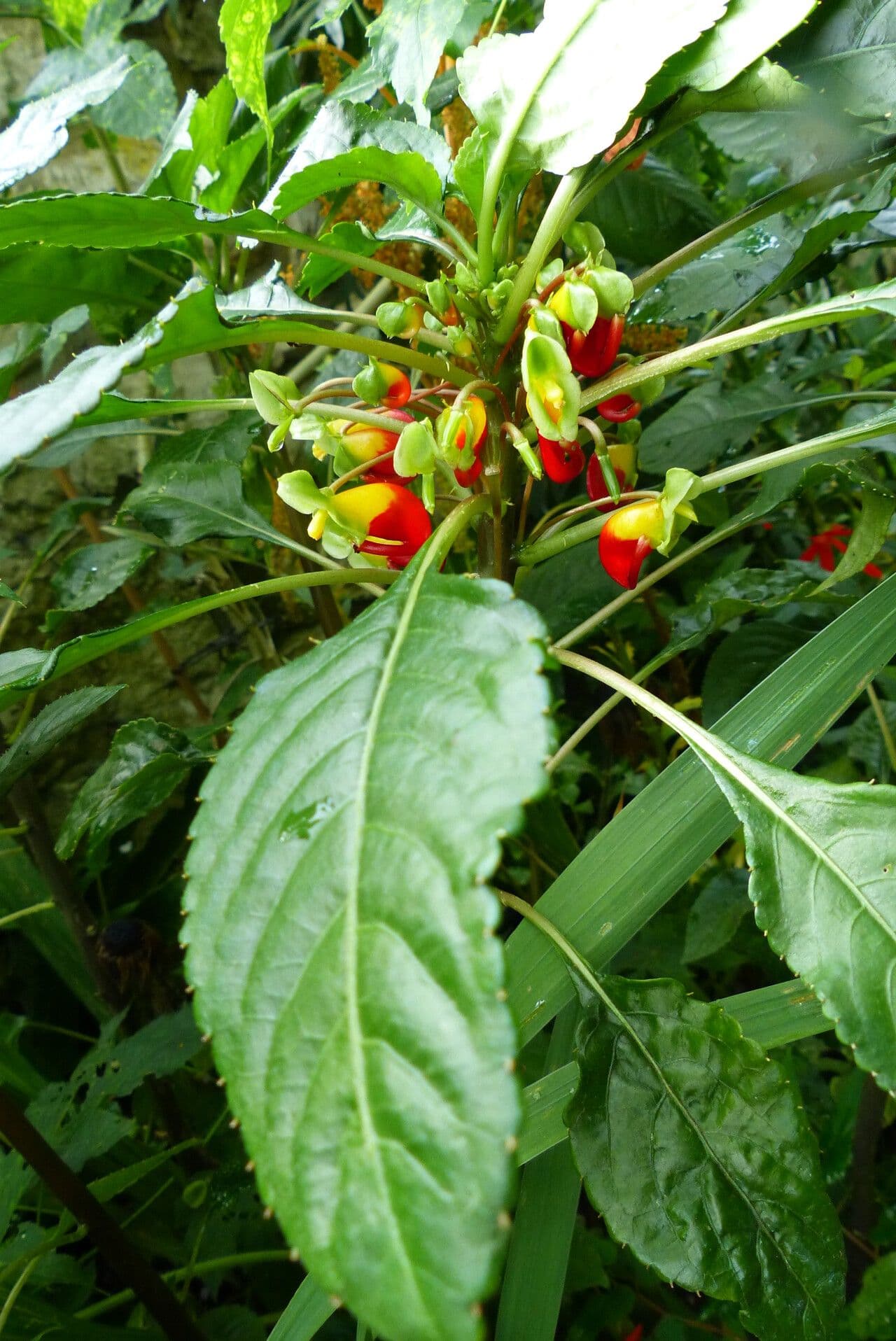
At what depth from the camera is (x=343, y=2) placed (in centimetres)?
67

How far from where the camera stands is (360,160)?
1.49ft

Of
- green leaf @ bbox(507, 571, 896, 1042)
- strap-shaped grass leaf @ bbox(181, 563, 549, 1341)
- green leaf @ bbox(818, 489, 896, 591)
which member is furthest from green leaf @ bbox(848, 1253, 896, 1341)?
strap-shaped grass leaf @ bbox(181, 563, 549, 1341)

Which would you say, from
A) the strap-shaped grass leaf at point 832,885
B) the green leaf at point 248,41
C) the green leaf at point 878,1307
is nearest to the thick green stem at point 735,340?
the strap-shaped grass leaf at point 832,885

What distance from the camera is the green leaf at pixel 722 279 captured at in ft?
2.25

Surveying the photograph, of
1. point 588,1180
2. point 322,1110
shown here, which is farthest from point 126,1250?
point 322,1110

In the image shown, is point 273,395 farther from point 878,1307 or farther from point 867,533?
point 878,1307

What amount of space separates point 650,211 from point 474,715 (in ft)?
2.22

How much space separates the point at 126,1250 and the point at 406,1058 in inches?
20.5

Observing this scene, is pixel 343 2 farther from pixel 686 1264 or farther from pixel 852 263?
pixel 852 263

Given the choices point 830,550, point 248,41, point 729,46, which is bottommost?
point 830,550

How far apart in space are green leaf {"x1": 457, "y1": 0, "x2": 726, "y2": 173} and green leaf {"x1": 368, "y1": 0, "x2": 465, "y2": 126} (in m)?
0.07

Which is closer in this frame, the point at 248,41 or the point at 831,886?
the point at 831,886

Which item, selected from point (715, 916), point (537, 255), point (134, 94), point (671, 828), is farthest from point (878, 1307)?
point (134, 94)

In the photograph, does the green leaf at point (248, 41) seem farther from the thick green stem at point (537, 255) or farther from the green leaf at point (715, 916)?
the green leaf at point (715, 916)
